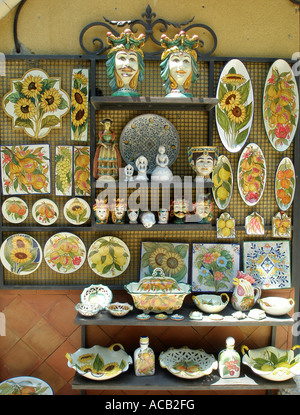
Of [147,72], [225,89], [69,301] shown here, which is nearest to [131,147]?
[147,72]

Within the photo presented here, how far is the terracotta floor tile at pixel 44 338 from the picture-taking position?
2295 millimetres

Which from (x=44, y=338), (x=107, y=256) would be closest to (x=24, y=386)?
(x=44, y=338)

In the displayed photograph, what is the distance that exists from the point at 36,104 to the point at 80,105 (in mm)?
270


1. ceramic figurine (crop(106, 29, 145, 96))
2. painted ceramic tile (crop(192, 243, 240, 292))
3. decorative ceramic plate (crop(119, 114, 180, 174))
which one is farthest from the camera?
painted ceramic tile (crop(192, 243, 240, 292))

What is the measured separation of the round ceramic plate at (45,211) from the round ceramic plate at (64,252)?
0.11 meters

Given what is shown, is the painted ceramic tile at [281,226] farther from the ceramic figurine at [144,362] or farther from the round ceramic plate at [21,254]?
the round ceramic plate at [21,254]

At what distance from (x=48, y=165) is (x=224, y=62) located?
1.24 m

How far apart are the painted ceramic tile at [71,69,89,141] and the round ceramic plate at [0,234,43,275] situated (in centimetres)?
70

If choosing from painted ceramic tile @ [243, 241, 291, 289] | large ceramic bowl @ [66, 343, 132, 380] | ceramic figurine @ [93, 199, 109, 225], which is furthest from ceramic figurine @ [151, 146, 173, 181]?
large ceramic bowl @ [66, 343, 132, 380]

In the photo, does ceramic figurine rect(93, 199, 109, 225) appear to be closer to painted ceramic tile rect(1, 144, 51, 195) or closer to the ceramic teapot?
painted ceramic tile rect(1, 144, 51, 195)

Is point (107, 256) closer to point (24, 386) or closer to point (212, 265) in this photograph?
point (212, 265)

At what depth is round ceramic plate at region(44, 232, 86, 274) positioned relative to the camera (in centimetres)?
223

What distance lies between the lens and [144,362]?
2.05 m

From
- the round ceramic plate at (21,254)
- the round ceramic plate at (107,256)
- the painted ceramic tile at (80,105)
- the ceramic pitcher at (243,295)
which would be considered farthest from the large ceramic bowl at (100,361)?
the painted ceramic tile at (80,105)
